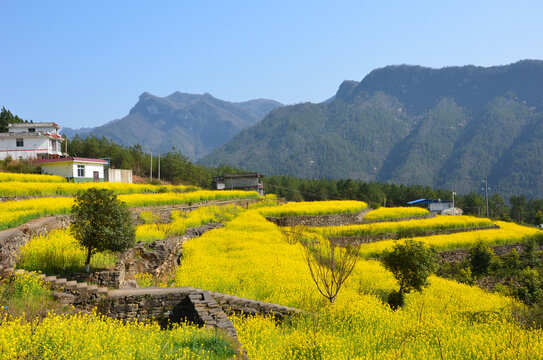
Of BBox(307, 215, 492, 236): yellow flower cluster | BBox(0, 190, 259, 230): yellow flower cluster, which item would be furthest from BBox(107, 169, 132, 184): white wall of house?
BBox(307, 215, 492, 236): yellow flower cluster

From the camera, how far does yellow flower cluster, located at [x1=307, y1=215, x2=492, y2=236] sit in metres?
35.6

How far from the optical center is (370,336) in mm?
9430

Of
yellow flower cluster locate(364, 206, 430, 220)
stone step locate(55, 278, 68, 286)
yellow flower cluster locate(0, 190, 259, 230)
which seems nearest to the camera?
stone step locate(55, 278, 68, 286)

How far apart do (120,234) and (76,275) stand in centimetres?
198

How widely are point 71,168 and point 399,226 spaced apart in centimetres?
3691

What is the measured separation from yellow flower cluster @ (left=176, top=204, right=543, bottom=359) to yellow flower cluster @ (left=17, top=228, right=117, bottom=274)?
11.1ft

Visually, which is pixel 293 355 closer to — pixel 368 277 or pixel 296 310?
pixel 296 310

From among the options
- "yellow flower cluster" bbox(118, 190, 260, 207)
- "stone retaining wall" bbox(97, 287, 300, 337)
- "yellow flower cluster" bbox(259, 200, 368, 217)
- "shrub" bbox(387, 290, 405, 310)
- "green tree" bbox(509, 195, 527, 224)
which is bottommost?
"green tree" bbox(509, 195, 527, 224)

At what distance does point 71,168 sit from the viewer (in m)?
38.5

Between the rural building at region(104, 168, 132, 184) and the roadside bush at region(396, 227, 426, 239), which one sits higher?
the rural building at region(104, 168, 132, 184)

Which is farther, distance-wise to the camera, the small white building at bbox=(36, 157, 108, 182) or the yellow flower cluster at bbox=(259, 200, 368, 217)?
the yellow flower cluster at bbox=(259, 200, 368, 217)

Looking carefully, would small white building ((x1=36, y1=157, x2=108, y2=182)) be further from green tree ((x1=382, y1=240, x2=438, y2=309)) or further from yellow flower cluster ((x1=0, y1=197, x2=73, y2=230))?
green tree ((x1=382, y1=240, x2=438, y2=309))

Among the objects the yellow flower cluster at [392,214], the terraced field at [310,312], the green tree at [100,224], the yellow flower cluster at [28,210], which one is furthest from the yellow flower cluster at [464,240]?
the yellow flower cluster at [28,210]

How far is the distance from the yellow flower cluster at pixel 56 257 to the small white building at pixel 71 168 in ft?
89.0
